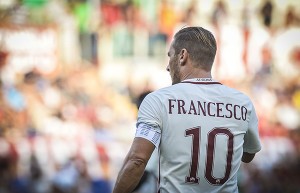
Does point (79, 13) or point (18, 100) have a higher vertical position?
point (79, 13)

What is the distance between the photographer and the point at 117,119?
42.5 feet

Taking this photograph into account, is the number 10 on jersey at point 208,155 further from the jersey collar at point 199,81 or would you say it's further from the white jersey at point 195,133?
the jersey collar at point 199,81

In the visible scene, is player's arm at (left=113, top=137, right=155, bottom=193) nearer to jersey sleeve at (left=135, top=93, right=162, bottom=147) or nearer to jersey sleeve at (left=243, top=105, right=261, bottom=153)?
jersey sleeve at (left=135, top=93, right=162, bottom=147)

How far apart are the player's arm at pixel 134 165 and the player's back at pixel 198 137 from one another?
0.35 feet

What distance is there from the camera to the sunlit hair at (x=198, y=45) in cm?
333

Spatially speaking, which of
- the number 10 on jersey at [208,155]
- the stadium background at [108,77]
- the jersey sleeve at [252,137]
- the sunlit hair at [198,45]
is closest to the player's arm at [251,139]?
the jersey sleeve at [252,137]

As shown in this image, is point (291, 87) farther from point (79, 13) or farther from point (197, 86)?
point (197, 86)

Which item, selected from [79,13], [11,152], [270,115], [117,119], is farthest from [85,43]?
[270,115]

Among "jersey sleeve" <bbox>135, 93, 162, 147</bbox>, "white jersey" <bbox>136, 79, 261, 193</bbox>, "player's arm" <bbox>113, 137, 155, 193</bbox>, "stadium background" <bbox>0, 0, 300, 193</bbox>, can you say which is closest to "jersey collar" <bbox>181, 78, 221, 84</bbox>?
"white jersey" <bbox>136, 79, 261, 193</bbox>

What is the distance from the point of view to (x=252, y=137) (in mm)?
3502

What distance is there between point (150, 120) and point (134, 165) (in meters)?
0.20

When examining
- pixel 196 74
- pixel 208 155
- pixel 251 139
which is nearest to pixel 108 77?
pixel 251 139

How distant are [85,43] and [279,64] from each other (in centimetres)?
377

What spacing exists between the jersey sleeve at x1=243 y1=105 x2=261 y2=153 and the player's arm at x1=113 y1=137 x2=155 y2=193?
525 millimetres
